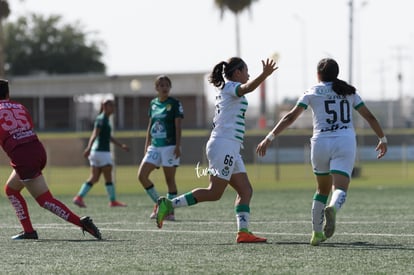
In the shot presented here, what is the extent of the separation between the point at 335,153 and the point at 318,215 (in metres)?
0.76

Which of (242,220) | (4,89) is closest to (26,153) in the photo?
(4,89)

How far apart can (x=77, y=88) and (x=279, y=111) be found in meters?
25.1

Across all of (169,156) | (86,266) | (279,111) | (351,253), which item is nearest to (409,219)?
(169,156)

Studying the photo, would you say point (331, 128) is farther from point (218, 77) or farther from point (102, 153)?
point (102, 153)

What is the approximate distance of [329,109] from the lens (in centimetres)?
1180

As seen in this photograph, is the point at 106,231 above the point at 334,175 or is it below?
below

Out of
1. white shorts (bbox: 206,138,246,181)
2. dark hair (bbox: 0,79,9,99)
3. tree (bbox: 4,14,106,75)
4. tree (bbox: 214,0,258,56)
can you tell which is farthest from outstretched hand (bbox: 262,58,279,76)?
tree (bbox: 4,14,106,75)

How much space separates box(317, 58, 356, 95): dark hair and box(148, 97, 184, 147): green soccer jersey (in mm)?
5252

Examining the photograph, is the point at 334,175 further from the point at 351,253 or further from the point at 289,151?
the point at 289,151

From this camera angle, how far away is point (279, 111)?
9850cm

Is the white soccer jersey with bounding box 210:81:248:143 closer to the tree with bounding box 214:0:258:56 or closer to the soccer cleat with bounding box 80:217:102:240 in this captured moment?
the soccer cleat with bounding box 80:217:102:240

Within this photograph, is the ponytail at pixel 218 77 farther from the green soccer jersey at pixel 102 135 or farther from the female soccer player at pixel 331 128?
the green soccer jersey at pixel 102 135

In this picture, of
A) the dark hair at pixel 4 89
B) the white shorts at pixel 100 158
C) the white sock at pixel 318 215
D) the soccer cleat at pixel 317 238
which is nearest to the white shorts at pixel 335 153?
the white sock at pixel 318 215

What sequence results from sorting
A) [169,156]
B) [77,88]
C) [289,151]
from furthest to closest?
[77,88] → [289,151] → [169,156]
